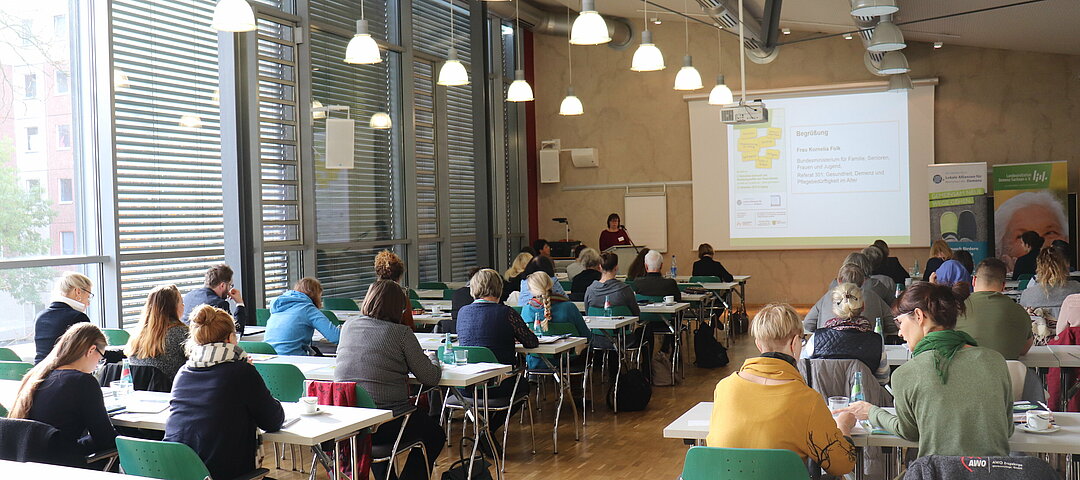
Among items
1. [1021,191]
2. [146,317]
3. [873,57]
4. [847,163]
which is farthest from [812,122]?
[146,317]

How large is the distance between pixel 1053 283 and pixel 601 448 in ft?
10.5

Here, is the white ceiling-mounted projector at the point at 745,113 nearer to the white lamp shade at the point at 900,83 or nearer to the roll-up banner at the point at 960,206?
the white lamp shade at the point at 900,83

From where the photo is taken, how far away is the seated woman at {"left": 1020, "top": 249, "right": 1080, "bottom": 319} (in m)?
6.13

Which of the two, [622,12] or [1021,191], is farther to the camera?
[622,12]

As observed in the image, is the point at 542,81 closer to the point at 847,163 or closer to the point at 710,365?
the point at 847,163

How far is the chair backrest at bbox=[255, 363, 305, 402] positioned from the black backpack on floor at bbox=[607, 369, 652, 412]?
3.10 meters

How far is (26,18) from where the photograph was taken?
21.9 ft

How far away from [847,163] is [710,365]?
19.3 ft

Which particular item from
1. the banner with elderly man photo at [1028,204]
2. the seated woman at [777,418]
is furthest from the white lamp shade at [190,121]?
the banner with elderly man photo at [1028,204]

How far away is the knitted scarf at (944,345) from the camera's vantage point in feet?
9.36

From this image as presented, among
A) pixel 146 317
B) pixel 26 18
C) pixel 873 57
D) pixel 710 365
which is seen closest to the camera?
pixel 146 317

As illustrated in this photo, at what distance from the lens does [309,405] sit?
3801 mm

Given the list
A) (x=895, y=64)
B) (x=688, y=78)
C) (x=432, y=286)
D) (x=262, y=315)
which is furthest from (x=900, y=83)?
(x=262, y=315)

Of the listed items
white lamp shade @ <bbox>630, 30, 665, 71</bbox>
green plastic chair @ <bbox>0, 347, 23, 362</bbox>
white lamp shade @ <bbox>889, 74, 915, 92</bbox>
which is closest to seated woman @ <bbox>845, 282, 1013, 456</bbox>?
white lamp shade @ <bbox>630, 30, 665, 71</bbox>
